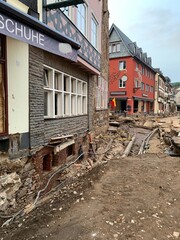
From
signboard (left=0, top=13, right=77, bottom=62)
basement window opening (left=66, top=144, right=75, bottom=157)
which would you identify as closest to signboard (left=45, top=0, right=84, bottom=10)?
signboard (left=0, top=13, right=77, bottom=62)

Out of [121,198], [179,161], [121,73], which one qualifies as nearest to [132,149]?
[179,161]

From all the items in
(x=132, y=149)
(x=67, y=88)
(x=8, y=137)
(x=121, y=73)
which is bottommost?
(x=132, y=149)

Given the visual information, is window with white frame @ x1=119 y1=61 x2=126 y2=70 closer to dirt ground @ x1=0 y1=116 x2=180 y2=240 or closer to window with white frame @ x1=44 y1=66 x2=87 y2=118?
window with white frame @ x1=44 y1=66 x2=87 y2=118

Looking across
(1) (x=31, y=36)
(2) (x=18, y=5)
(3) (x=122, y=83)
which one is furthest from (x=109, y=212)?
(3) (x=122, y=83)

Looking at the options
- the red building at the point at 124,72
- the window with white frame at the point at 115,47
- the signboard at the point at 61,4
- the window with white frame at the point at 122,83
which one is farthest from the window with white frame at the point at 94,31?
the window with white frame at the point at 115,47

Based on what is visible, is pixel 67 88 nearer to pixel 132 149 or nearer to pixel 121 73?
pixel 132 149

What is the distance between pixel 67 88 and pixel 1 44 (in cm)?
414

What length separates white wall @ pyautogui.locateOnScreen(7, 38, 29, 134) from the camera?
4844mm

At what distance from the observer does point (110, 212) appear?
3900 millimetres

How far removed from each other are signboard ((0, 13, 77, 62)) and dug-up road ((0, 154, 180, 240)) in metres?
3.34

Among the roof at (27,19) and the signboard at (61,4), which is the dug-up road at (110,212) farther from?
the signboard at (61,4)

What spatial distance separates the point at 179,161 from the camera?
7.64 meters

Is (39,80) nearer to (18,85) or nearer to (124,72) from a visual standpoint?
(18,85)

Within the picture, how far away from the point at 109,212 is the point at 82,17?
28.5 ft
